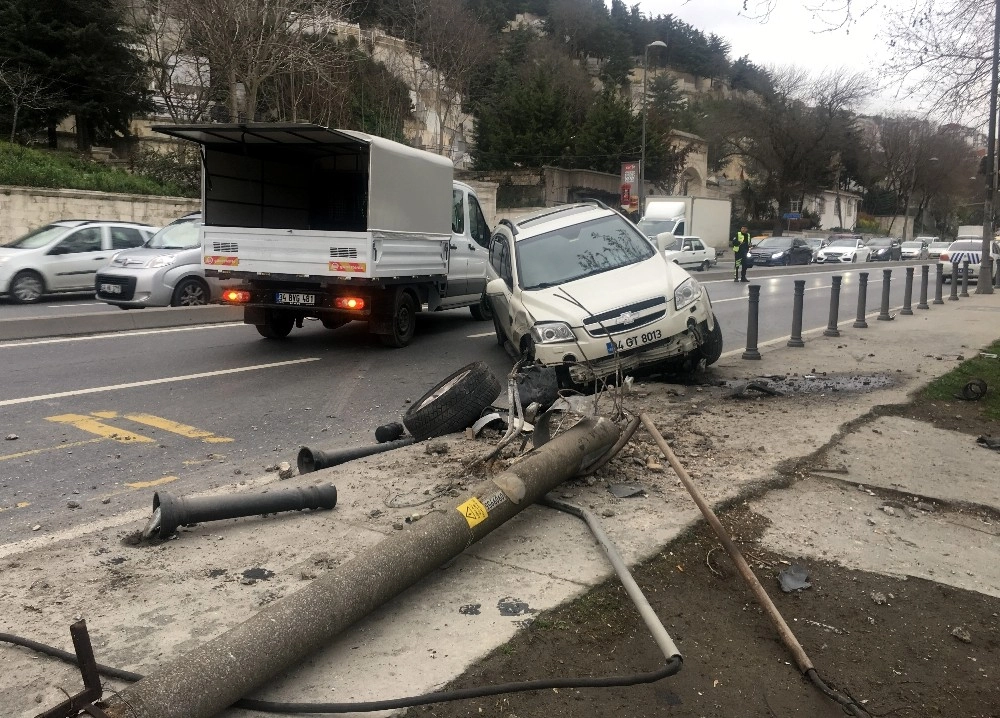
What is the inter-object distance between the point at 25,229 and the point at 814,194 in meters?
67.7

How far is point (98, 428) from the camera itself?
7.11 m

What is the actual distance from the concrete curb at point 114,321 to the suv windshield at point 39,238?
18.2 ft

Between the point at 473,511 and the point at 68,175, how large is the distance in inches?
1076

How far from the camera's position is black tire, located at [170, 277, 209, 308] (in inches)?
591

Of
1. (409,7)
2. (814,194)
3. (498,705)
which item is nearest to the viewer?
(498,705)

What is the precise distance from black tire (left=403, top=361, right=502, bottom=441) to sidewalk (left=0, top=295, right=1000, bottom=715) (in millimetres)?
310

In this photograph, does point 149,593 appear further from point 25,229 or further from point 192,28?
point 192,28

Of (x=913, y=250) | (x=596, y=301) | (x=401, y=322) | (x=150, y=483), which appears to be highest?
(x=913, y=250)

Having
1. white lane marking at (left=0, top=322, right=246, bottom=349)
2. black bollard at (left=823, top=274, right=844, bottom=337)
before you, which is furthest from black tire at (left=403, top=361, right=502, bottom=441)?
black bollard at (left=823, top=274, right=844, bottom=337)

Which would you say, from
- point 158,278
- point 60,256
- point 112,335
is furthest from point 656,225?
point 112,335

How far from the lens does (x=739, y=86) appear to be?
130250mm

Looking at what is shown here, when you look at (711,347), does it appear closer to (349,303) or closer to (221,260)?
(349,303)

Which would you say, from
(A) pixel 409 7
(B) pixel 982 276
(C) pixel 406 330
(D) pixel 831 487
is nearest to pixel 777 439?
(D) pixel 831 487

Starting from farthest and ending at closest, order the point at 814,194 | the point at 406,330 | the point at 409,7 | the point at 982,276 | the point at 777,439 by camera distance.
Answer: the point at 814,194 → the point at 409,7 → the point at 982,276 → the point at 406,330 → the point at 777,439
